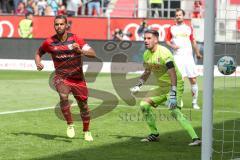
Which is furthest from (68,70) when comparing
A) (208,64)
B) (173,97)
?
(208,64)

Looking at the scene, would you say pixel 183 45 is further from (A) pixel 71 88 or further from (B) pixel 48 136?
(B) pixel 48 136

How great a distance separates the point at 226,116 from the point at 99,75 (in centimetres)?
1264

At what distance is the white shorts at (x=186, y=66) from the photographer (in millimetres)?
18703

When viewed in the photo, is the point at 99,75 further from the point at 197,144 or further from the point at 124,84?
the point at 197,144

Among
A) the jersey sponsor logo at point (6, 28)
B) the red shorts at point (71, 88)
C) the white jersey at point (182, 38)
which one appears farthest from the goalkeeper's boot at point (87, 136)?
the jersey sponsor logo at point (6, 28)

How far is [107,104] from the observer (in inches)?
746

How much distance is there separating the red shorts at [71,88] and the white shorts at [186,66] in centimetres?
586

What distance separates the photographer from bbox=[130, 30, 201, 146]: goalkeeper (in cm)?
1269

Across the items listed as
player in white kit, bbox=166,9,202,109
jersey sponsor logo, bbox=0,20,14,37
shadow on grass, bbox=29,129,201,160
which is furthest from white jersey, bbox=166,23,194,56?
jersey sponsor logo, bbox=0,20,14,37

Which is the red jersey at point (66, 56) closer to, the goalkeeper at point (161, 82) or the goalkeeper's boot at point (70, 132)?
the goalkeeper's boot at point (70, 132)

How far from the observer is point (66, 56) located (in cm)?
1321

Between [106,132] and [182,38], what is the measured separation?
5469mm

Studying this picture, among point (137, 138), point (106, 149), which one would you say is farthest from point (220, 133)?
point (106, 149)

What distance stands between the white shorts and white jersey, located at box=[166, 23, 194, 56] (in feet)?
0.35
